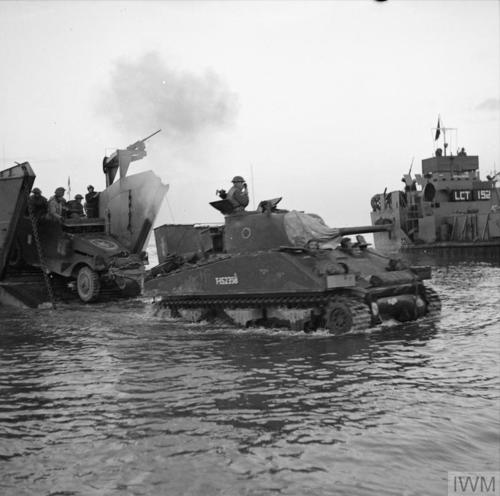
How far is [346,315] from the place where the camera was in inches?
421

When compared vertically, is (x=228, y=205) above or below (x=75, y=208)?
below

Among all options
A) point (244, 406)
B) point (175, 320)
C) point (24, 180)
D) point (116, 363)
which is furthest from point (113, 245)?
point (244, 406)

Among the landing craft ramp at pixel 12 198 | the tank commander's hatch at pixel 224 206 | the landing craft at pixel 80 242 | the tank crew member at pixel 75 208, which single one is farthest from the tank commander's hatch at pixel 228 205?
the tank crew member at pixel 75 208

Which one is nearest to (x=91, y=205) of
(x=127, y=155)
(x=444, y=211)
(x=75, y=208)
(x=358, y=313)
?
(x=75, y=208)

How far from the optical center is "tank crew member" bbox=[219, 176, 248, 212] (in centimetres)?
1352

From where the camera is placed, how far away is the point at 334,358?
29.2 ft

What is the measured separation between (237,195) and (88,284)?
19.9ft

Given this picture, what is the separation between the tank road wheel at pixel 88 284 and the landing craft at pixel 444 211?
2179 centimetres

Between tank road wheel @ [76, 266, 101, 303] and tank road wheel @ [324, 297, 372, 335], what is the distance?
27.1 ft

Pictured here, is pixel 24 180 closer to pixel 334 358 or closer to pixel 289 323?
pixel 289 323

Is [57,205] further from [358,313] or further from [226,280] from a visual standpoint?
[358,313]

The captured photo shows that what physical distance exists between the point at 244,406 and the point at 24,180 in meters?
11.8

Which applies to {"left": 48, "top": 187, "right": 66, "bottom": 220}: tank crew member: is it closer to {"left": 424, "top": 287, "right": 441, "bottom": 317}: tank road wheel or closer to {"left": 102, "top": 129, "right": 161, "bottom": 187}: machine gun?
{"left": 102, "top": 129, "right": 161, "bottom": 187}: machine gun
